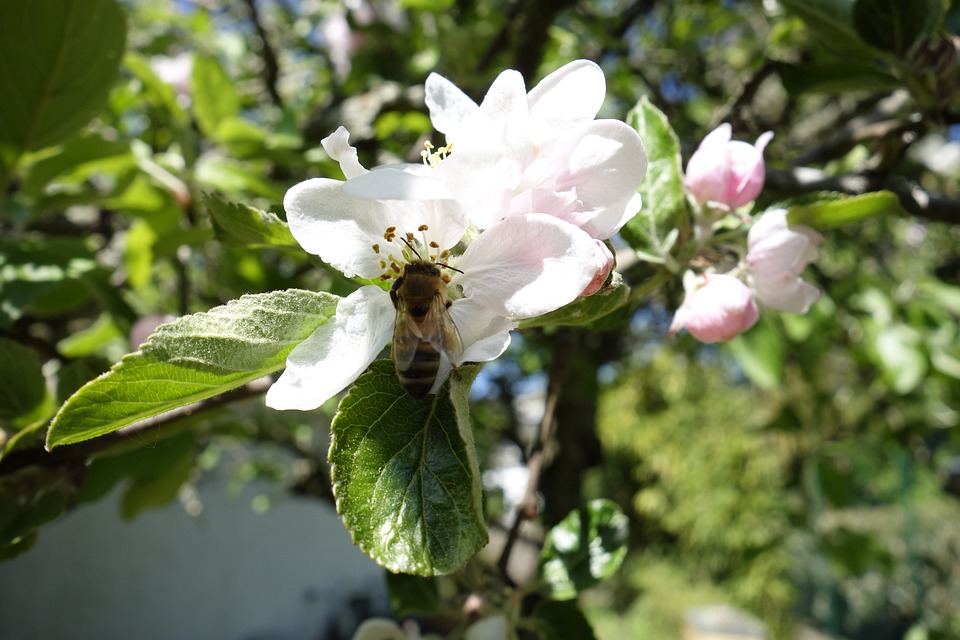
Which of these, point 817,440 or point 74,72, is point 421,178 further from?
point 817,440

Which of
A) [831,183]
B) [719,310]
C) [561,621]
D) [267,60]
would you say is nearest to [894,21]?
[831,183]

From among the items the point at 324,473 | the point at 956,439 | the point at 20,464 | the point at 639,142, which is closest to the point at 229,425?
the point at 20,464

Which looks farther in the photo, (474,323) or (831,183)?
(831,183)

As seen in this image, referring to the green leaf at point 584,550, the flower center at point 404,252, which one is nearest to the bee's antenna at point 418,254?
the flower center at point 404,252

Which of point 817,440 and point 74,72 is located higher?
point 74,72

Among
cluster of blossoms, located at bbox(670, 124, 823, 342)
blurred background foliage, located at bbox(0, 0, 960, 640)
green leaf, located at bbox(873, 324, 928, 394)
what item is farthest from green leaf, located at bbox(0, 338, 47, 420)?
green leaf, located at bbox(873, 324, 928, 394)

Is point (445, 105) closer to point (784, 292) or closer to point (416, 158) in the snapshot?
point (784, 292)
